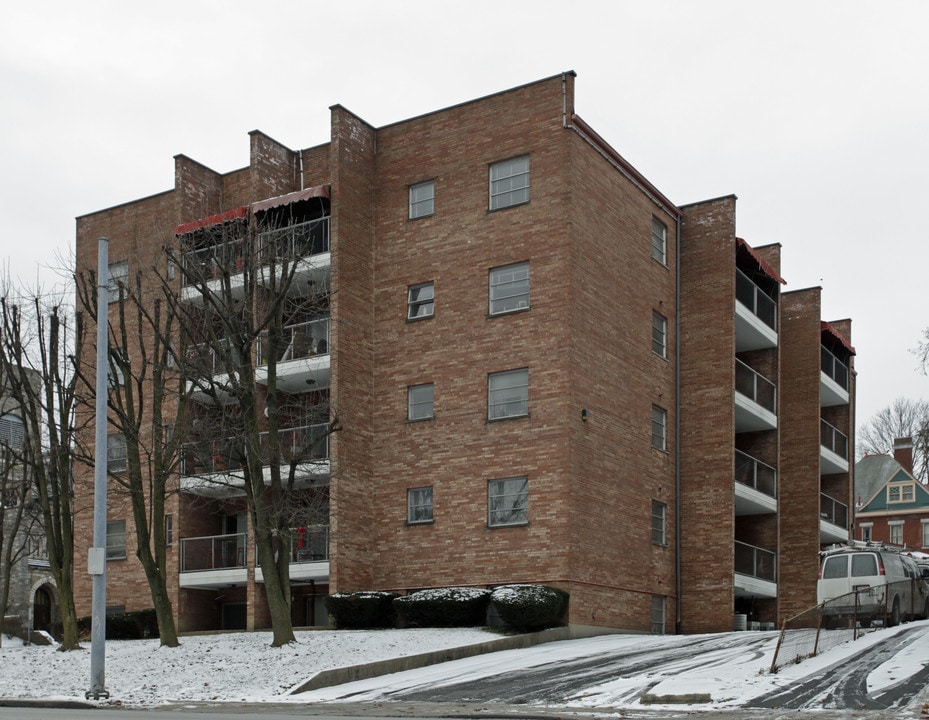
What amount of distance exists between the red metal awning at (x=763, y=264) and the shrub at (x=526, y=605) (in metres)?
13.7

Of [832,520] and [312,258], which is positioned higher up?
[312,258]

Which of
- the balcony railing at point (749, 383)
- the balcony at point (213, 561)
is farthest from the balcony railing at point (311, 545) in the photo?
the balcony railing at point (749, 383)

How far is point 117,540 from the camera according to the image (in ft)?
119

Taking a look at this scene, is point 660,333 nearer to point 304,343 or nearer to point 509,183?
point 509,183

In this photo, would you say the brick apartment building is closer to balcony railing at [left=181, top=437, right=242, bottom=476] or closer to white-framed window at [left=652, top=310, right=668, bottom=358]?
white-framed window at [left=652, top=310, right=668, bottom=358]

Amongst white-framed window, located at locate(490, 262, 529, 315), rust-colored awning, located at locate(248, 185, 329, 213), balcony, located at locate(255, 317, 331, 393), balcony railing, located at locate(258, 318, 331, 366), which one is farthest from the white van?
rust-colored awning, located at locate(248, 185, 329, 213)

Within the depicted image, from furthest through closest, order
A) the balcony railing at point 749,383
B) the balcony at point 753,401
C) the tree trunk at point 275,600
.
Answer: the balcony railing at point 749,383
the balcony at point 753,401
the tree trunk at point 275,600

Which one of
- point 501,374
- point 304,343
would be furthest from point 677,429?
point 304,343

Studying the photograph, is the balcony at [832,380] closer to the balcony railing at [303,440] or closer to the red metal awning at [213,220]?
the balcony railing at [303,440]

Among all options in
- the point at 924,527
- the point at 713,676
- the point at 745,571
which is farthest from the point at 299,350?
the point at 924,527

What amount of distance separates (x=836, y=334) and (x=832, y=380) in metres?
1.70

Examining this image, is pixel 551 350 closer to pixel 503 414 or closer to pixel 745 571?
pixel 503 414

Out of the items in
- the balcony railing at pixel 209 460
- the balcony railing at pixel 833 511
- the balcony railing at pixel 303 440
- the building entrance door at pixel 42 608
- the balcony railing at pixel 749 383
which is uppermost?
the balcony railing at pixel 749 383

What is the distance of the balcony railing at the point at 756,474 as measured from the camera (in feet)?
122
